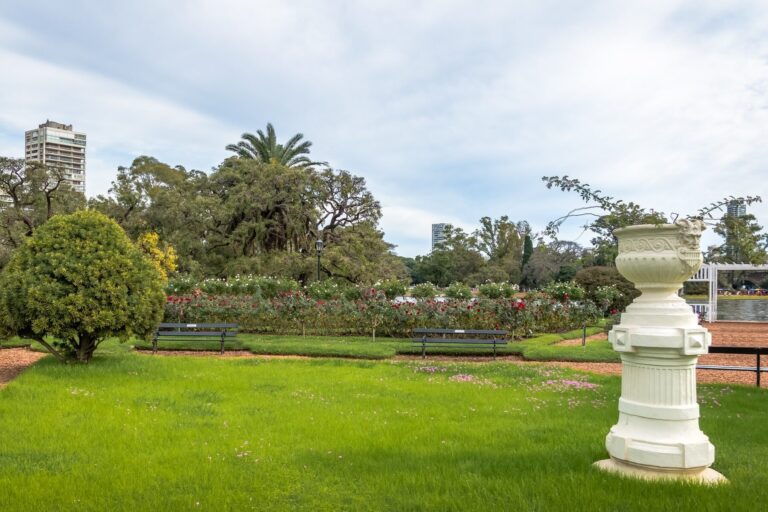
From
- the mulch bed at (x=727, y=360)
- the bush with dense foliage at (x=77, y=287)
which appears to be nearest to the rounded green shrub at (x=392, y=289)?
the mulch bed at (x=727, y=360)

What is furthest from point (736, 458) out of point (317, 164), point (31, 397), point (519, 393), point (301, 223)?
point (317, 164)

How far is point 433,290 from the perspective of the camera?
62.9 feet

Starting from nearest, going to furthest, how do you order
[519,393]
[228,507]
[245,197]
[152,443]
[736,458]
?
[228,507] → [736,458] → [152,443] → [519,393] → [245,197]

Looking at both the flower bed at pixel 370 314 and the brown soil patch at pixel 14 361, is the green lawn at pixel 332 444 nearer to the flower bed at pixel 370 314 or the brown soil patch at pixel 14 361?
the brown soil patch at pixel 14 361

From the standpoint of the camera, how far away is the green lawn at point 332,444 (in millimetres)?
3623

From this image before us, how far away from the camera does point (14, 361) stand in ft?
36.9

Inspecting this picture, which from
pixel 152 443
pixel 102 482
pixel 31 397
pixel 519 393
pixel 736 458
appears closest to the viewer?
pixel 102 482

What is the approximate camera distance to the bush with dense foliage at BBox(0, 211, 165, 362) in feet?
29.6

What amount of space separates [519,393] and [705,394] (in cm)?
252

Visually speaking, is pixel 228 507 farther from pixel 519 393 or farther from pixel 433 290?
pixel 433 290

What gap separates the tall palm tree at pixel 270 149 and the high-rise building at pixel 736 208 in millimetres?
32636

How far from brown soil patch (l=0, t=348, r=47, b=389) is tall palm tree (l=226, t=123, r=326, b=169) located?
24342 millimetres

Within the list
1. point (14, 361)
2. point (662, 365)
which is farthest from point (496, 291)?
point (662, 365)

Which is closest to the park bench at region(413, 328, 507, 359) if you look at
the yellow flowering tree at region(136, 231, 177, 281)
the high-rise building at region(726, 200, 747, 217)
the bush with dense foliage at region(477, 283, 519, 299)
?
the bush with dense foliage at region(477, 283, 519, 299)
